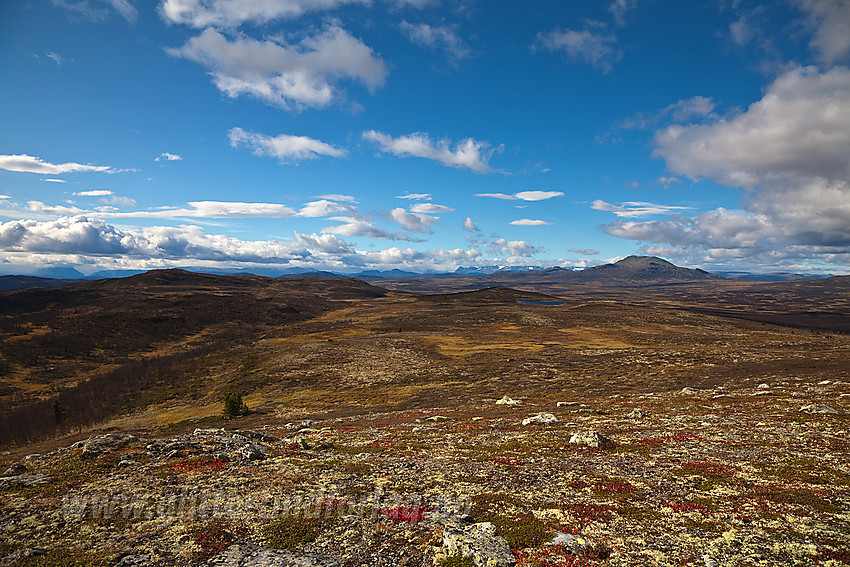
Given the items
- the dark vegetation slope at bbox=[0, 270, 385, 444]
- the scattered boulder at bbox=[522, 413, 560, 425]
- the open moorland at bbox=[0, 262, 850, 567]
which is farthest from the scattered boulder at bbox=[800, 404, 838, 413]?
the dark vegetation slope at bbox=[0, 270, 385, 444]

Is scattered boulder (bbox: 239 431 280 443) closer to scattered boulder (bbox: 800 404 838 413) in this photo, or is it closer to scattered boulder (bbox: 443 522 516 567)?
scattered boulder (bbox: 443 522 516 567)

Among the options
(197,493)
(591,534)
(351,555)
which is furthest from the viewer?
(197,493)

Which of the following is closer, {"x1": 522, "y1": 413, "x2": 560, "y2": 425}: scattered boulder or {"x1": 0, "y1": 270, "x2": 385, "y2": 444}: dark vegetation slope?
{"x1": 522, "y1": 413, "x2": 560, "y2": 425}: scattered boulder

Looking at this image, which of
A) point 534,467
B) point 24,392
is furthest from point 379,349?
point 24,392

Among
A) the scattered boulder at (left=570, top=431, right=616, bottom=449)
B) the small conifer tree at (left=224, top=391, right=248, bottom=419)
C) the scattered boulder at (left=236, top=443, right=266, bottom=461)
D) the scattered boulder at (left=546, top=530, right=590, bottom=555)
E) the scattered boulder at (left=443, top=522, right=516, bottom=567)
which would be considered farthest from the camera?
the small conifer tree at (left=224, top=391, right=248, bottom=419)

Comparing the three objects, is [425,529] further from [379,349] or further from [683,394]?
[379,349]

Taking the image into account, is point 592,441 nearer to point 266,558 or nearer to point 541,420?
point 541,420
